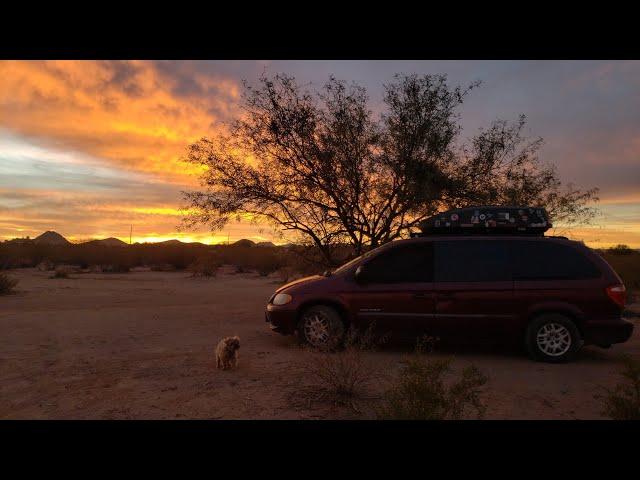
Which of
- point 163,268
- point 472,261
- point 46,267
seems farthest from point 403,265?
point 163,268

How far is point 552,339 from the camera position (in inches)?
291

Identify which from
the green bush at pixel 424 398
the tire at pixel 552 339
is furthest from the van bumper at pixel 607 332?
the green bush at pixel 424 398

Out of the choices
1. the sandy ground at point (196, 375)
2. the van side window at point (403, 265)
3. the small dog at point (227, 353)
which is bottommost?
the sandy ground at point (196, 375)

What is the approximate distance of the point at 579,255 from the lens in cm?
758

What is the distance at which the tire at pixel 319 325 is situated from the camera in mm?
7730

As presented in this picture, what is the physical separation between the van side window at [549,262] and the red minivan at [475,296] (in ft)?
0.05

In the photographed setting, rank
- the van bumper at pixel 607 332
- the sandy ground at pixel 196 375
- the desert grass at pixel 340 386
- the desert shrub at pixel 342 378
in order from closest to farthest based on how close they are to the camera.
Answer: the sandy ground at pixel 196 375 → the desert grass at pixel 340 386 → the desert shrub at pixel 342 378 → the van bumper at pixel 607 332

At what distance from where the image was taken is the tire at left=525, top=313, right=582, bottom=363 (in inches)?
288

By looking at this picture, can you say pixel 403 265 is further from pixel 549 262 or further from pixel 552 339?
pixel 552 339

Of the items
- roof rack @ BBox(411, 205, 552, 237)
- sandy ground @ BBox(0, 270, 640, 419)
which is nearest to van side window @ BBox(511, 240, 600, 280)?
roof rack @ BBox(411, 205, 552, 237)

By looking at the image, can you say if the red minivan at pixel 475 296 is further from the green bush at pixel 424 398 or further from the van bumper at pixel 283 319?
the green bush at pixel 424 398

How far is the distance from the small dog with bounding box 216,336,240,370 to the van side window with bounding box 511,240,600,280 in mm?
4429
